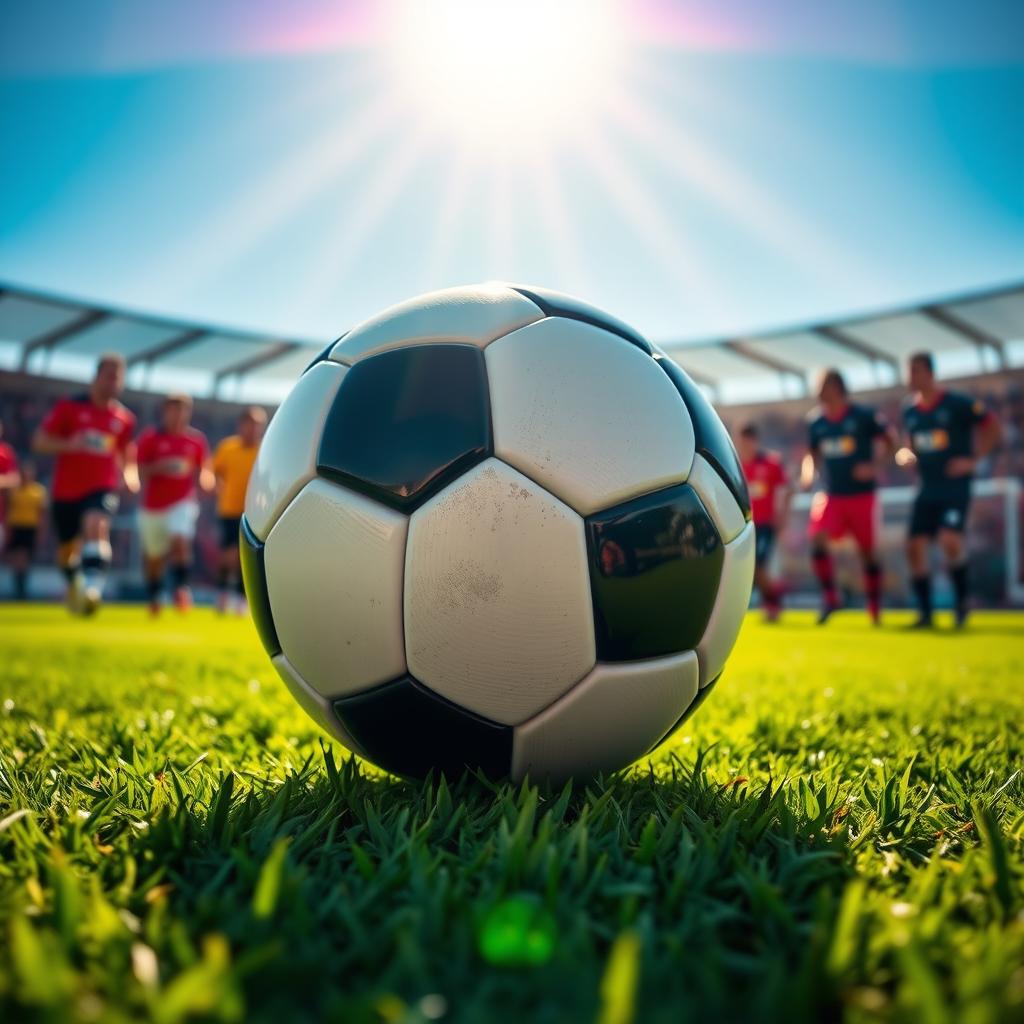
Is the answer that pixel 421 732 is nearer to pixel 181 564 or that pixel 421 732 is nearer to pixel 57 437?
pixel 57 437

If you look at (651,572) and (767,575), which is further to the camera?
(767,575)

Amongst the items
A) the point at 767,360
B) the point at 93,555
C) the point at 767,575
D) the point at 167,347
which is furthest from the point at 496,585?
the point at 767,360

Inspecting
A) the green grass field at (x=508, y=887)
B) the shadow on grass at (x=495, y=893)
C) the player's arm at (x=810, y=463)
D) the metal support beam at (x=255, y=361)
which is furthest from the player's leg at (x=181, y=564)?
the metal support beam at (x=255, y=361)

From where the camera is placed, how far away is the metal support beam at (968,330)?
24913 mm

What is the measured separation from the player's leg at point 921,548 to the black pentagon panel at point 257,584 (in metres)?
7.07

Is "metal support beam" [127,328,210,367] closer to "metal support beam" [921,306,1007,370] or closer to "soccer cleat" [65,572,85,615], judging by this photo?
"soccer cleat" [65,572,85,615]

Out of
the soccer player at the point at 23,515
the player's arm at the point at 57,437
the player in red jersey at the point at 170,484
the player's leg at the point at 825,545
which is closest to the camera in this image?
the player's arm at the point at 57,437

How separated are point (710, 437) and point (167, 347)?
30494 millimetres

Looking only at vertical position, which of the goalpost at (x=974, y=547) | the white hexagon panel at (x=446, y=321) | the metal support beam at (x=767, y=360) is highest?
the metal support beam at (x=767, y=360)

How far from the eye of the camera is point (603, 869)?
1035 millimetres

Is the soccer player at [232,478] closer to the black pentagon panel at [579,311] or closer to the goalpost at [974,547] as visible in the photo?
the black pentagon panel at [579,311]

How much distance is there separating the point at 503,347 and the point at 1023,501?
29007mm

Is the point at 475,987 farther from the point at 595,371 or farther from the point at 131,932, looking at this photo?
the point at 595,371

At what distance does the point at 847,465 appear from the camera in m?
7.56
